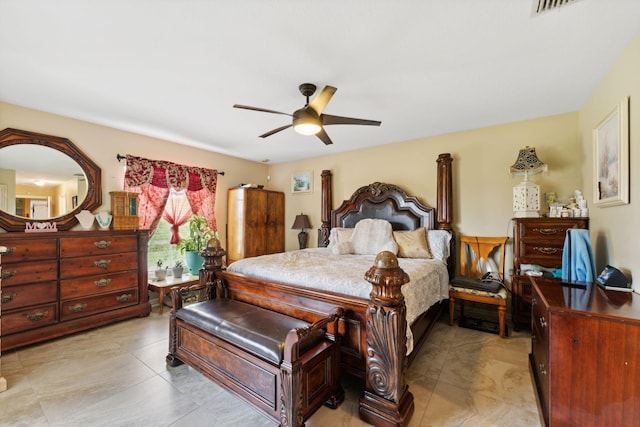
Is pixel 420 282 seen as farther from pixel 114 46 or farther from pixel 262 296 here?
pixel 114 46

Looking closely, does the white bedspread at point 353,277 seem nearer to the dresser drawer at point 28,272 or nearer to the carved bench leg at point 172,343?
the carved bench leg at point 172,343

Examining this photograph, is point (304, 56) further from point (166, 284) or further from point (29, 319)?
point (29, 319)

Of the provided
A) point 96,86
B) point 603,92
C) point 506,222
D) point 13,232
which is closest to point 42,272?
point 13,232

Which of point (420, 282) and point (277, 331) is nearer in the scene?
point (277, 331)

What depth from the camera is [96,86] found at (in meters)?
2.40

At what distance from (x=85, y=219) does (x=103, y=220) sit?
0.17 metres

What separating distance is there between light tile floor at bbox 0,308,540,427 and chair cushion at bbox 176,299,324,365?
470mm

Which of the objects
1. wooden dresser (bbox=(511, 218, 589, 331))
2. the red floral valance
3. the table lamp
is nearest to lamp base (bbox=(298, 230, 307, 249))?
the table lamp

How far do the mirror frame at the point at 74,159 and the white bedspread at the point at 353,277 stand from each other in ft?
7.09

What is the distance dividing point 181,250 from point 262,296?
259cm

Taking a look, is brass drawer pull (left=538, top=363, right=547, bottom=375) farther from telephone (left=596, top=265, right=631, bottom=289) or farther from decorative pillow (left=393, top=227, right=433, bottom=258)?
decorative pillow (left=393, top=227, right=433, bottom=258)

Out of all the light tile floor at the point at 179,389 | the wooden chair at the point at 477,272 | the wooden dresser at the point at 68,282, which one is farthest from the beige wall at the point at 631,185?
the wooden dresser at the point at 68,282

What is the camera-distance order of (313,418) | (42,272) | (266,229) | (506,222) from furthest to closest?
(266,229) < (506,222) < (42,272) < (313,418)

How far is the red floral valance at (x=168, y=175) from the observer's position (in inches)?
145
